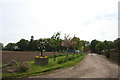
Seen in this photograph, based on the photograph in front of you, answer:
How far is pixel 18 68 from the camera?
1240 centimetres

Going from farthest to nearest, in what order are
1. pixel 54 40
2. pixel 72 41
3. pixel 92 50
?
pixel 92 50 < pixel 72 41 < pixel 54 40

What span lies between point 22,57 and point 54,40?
636 centimetres

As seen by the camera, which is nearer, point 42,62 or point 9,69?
point 9,69

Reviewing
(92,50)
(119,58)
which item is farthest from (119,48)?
(92,50)

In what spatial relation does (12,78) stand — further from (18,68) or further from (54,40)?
(54,40)

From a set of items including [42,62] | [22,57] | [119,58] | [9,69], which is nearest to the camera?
[9,69]

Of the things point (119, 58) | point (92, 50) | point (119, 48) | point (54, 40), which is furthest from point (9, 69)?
point (92, 50)

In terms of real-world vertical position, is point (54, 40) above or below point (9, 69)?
above

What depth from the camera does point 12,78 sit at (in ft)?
33.1

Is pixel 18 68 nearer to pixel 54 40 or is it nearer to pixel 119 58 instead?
pixel 54 40

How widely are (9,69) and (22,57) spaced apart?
753 cm

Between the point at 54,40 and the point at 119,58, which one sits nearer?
the point at 54,40

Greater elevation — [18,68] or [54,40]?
[54,40]

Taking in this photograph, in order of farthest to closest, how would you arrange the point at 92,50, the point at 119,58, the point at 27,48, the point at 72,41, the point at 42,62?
the point at 92,50
the point at 27,48
the point at 72,41
the point at 119,58
the point at 42,62
